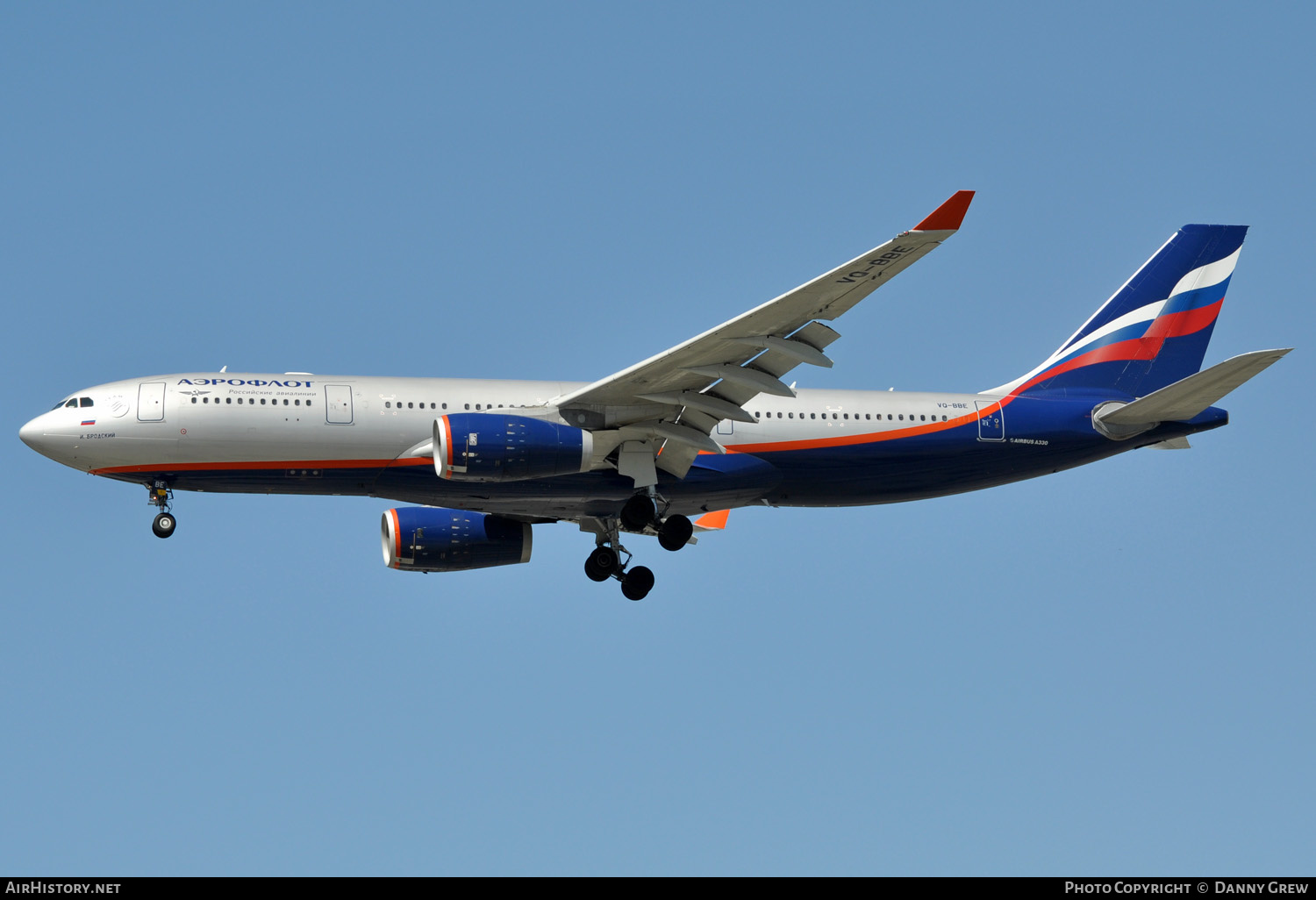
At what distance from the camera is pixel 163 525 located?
31469 mm

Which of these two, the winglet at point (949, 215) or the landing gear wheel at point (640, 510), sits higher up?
the winglet at point (949, 215)

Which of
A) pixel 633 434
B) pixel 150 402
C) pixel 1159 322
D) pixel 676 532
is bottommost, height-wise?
pixel 676 532

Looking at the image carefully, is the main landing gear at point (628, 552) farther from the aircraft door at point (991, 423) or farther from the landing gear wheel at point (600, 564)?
the aircraft door at point (991, 423)

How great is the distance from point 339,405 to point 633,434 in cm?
586

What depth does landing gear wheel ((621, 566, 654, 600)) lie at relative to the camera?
3472 centimetres

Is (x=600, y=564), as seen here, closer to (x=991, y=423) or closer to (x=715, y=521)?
(x=715, y=521)

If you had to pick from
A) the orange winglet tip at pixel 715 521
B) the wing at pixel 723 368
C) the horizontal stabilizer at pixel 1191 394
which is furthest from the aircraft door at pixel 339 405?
the horizontal stabilizer at pixel 1191 394

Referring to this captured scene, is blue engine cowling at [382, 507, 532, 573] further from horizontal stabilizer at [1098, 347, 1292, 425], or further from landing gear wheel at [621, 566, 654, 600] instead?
horizontal stabilizer at [1098, 347, 1292, 425]

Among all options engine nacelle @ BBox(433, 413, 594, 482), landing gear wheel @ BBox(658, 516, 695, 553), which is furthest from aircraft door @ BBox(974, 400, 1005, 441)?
engine nacelle @ BBox(433, 413, 594, 482)

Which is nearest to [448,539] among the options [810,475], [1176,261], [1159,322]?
[810,475]

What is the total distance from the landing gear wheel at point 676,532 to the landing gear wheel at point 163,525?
393 inches

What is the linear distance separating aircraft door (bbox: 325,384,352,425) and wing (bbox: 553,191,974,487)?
13.6 ft

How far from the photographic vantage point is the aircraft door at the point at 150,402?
30578 mm

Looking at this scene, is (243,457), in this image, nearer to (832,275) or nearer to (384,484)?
(384,484)
